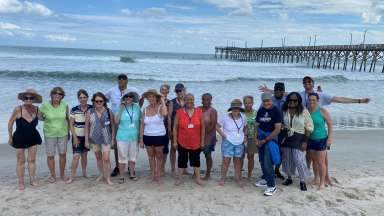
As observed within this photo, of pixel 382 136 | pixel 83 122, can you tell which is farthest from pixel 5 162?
pixel 382 136

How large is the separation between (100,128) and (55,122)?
2.21ft

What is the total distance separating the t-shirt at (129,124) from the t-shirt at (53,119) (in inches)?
32.2

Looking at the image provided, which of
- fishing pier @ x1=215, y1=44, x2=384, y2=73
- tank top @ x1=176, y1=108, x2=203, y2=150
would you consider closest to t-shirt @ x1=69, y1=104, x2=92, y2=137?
tank top @ x1=176, y1=108, x2=203, y2=150

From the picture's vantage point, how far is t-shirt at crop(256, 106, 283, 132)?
5.26m

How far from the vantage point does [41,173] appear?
645 centimetres

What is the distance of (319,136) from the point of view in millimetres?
5480

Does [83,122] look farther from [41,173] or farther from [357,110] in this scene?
[357,110]

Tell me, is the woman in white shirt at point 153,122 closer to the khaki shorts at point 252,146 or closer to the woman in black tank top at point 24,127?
the khaki shorts at point 252,146

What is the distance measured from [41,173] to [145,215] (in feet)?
8.80

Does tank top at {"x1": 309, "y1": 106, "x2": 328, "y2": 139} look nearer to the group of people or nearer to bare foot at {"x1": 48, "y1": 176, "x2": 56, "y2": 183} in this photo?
the group of people

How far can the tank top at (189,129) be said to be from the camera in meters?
5.45

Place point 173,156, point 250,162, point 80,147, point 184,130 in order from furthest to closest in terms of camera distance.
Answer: point 173,156, point 250,162, point 80,147, point 184,130

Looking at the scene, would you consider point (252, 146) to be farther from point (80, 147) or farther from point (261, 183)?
point (80, 147)

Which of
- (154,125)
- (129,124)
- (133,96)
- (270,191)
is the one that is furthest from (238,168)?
(133,96)
